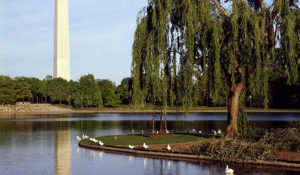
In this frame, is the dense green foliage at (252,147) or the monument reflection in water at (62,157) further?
the dense green foliage at (252,147)

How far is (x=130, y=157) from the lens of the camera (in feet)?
79.3

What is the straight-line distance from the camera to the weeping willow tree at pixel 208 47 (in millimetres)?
25750

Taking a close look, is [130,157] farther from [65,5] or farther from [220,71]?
[65,5]

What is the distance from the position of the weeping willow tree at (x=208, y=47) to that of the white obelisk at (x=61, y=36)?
10157cm

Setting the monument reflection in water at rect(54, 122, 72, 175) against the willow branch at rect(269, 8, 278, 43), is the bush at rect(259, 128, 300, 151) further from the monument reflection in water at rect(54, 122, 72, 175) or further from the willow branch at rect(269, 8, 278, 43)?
the monument reflection in water at rect(54, 122, 72, 175)

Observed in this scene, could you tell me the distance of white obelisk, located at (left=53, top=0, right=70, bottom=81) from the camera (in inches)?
4934

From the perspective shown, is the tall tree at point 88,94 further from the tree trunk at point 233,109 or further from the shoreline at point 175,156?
the tree trunk at point 233,109

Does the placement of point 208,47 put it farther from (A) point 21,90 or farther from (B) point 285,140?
(A) point 21,90

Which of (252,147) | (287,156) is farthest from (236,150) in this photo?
(287,156)

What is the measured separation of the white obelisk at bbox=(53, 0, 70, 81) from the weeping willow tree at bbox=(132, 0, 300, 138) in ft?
333

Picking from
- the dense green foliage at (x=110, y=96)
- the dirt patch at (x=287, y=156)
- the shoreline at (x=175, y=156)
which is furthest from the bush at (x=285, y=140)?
the dense green foliage at (x=110, y=96)

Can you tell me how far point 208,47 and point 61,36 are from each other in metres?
107

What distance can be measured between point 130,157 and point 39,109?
11655 centimetres

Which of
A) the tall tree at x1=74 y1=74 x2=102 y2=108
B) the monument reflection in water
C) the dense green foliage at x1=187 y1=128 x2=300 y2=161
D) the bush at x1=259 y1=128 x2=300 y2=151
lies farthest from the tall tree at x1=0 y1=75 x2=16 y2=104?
the bush at x1=259 y1=128 x2=300 y2=151
